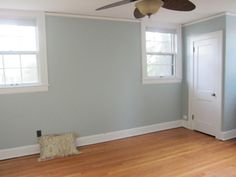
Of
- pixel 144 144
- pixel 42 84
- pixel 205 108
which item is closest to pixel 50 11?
pixel 42 84

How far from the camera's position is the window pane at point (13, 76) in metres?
3.32

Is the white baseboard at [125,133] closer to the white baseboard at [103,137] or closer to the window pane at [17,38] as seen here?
the white baseboard at [103,137]

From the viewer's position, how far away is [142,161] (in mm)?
3084

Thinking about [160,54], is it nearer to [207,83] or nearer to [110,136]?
[207,83]

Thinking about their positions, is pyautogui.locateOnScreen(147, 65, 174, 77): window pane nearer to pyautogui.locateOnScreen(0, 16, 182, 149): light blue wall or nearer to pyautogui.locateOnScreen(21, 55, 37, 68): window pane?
pyautogui.locateOnScreen(0, 16, 182, 149): light blue wall

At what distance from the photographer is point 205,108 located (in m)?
4.22

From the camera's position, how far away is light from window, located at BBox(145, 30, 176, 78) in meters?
4.41

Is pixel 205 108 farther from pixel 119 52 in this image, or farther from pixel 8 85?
pixel 8 85

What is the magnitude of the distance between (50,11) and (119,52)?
54.8 inches

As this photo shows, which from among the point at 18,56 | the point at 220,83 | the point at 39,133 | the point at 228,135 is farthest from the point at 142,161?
the point at 18,56

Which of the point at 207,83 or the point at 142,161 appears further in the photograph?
the point at 207,83

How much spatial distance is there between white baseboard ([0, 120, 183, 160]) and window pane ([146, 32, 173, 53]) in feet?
5.29

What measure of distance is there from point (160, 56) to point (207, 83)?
3.63 feet

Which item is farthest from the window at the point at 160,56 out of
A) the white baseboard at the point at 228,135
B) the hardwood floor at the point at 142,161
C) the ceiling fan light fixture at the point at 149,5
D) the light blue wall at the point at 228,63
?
the ceiling fan light fixture at the point at 149,5
